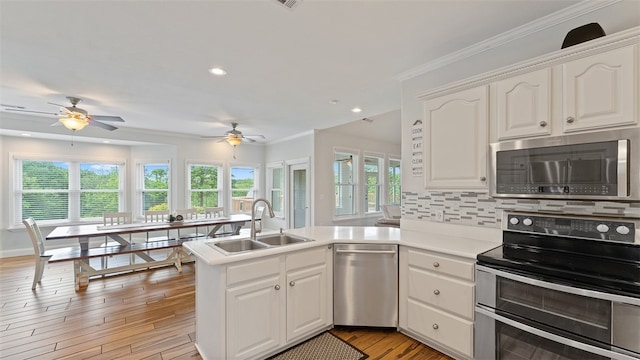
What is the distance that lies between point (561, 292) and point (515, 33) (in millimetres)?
2000

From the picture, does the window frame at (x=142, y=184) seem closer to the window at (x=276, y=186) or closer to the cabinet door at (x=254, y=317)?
the window at (x=276, y=186)

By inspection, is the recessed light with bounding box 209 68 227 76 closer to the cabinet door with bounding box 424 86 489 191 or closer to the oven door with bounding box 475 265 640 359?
the cabinet door with bounding box 424 86 489 191

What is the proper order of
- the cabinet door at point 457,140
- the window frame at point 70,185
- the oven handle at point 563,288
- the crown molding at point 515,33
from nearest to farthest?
the oven handle at point 563,288, the crown molding at point 515,33, the cabinet door at point 457,140, the window frame at point 70,185

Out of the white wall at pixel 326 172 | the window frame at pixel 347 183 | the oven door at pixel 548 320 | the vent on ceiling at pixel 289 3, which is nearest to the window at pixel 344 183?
the window frame at pixel 347 183

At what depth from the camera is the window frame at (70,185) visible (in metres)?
5.34

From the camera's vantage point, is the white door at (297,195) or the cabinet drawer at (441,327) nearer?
the cabinet drawer at (441,327)

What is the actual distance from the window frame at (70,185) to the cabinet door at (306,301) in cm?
607

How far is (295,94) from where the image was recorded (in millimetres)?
3801

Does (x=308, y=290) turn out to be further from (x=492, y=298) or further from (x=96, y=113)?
(x=96, y=113)

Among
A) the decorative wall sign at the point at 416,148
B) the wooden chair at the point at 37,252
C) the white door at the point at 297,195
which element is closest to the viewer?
the decorative wall sign at the point at 416,148

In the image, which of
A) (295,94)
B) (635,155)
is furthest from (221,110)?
(635,155)

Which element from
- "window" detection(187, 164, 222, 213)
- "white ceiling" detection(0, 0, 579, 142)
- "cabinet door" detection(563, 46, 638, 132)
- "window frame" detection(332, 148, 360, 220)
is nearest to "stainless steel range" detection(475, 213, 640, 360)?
"cabinet door" detection(563, 46, 638, 132)

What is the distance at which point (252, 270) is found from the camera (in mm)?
2031

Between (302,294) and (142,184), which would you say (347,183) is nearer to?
(302,294)
